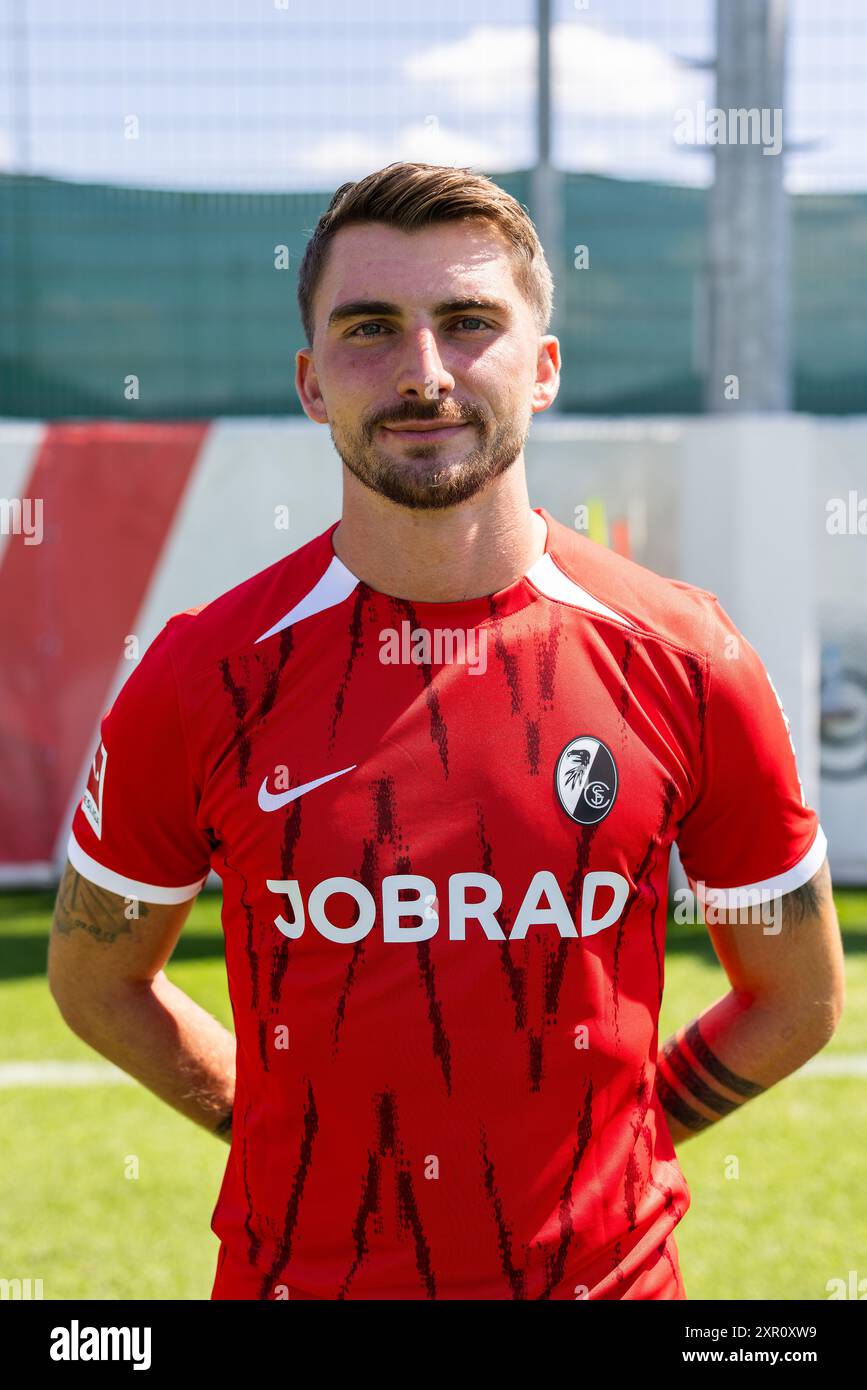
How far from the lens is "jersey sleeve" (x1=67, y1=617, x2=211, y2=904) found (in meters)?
1.78

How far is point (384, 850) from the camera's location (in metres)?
1.70

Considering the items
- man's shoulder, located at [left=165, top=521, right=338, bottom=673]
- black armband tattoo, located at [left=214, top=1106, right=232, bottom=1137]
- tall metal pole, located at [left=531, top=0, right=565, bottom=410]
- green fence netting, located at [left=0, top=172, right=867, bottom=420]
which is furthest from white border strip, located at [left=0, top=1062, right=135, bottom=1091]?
green fence netting, located at [left=0, top=172, right=867, bottom=420]

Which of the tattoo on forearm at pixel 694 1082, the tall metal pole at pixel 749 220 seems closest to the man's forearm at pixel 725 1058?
the tattoo on forearm at pixel 694 1082

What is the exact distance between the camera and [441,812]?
171cm

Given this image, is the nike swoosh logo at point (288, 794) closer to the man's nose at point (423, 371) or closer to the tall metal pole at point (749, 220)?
the man's nose at point (423, 371)

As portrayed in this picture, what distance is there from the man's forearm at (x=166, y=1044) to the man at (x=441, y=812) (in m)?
0.24

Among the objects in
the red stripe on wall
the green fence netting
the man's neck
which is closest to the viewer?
the man's neck

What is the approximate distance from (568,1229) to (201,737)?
2.47 feet

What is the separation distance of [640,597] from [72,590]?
6.10 metres

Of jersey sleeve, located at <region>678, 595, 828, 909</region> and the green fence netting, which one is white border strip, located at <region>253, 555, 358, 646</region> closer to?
jersey sleeve, located at <region>678, 595, 828, 909</region>

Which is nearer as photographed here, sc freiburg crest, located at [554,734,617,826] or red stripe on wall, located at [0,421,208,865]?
sc freiburg crest, located at [554,734,617,826]

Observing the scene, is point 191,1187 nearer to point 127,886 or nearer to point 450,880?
point 127,886

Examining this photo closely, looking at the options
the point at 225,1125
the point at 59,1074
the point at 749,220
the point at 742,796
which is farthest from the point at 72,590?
the point at 742,796
